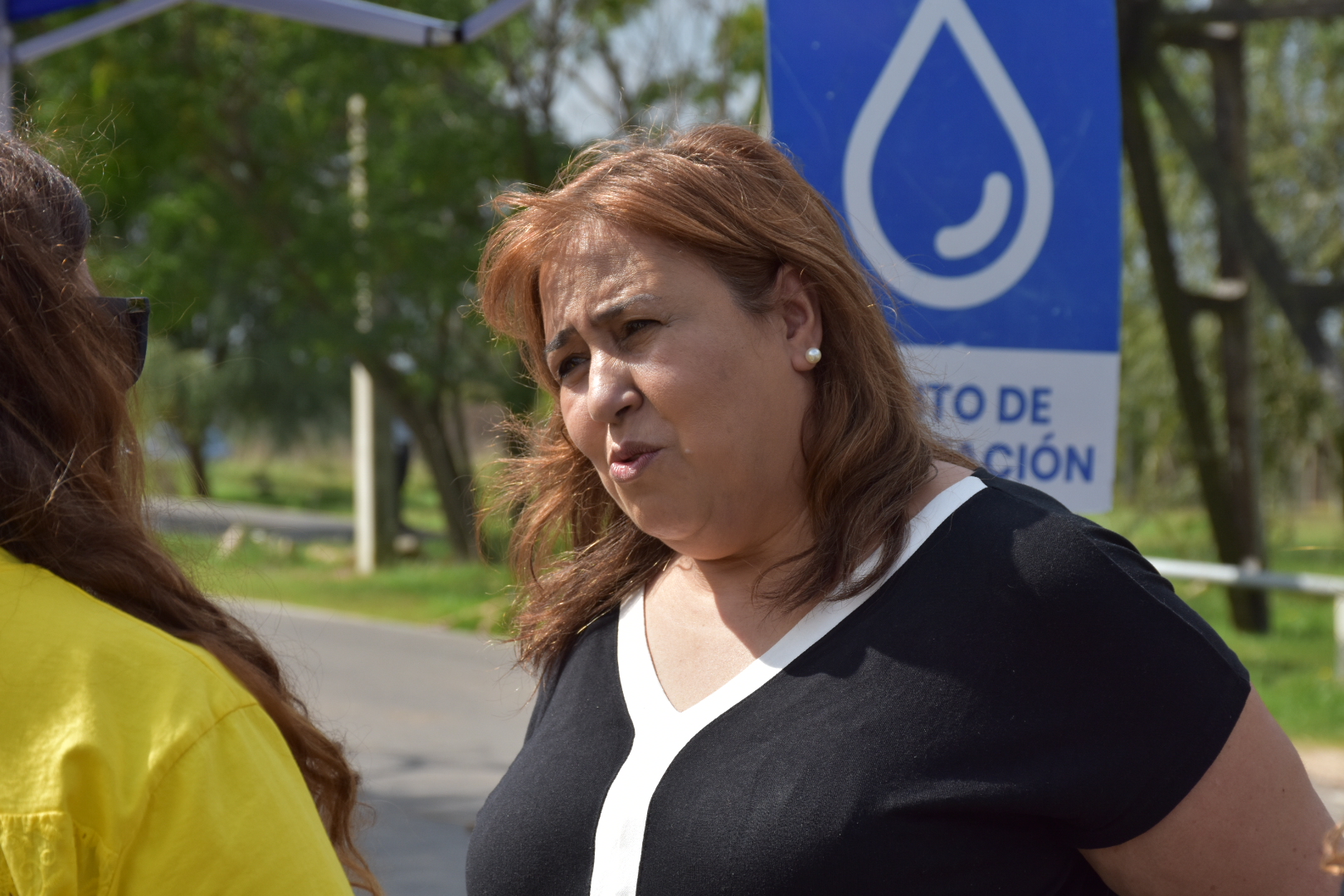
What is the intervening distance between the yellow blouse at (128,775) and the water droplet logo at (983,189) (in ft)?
5.36

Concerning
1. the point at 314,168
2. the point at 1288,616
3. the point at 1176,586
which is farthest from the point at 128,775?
the point at 314,168

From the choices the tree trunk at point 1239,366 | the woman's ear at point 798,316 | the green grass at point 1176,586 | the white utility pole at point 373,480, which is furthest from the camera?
the white utility pole at point 373,480

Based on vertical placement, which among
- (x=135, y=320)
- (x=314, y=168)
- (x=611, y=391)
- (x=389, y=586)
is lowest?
(x=389, y=586)

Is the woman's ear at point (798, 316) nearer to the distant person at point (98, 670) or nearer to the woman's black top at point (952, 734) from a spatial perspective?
the woman's black top at point (952, 734)

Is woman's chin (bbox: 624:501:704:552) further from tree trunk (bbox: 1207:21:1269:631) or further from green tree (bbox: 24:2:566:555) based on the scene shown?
green tree (bbox: 24:2:566:555)

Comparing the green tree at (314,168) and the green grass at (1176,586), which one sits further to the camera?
the green tree at (314,168)

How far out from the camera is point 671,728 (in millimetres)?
1546

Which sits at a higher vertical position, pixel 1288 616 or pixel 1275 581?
pixel 1275 581

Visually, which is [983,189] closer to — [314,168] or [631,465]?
[631,465]

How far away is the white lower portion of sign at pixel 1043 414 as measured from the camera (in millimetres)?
2457

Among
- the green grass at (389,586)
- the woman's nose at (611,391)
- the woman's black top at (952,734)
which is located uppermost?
the woman's nose at (611,391)

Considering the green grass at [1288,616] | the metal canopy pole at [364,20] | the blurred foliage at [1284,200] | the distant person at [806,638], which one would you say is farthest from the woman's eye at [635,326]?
the blurred foliage at [1284,200]

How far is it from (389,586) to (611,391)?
43.6 feet

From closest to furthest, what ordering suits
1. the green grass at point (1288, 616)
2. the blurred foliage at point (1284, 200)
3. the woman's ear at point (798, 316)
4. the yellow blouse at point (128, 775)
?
the yellow blouse at point (128, 775)
the woman's ear at point (798, 316)
the green grass at point (1288, 616)
the blurred foliage at point (1284, 200)
